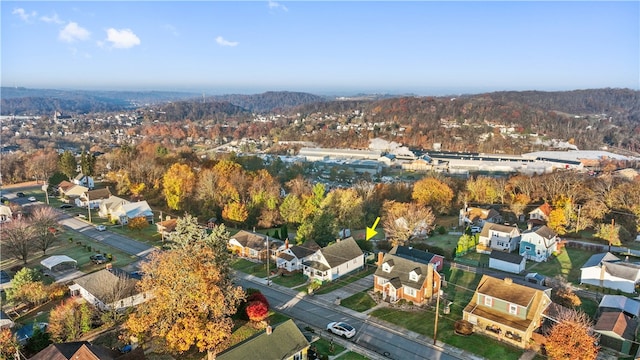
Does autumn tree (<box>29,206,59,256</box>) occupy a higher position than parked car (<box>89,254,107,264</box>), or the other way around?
autumn tree (<box>29,206,59,256</box>)

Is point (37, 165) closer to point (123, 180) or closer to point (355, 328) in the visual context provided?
point (123, 180)

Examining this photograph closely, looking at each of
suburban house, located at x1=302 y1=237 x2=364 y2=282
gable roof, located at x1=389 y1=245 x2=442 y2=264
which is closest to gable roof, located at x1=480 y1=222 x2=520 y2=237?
gable roof, located at x1=389 y1=245 x2=442 y2=264

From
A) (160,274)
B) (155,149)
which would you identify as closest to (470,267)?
(160,274)

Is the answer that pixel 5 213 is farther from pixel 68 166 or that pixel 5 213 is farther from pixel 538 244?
pixel 538 244

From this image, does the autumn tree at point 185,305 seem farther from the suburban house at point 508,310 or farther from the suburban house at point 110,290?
the suburban house at point 508,310

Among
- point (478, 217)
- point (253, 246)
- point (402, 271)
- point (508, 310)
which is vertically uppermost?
point (402, 271)

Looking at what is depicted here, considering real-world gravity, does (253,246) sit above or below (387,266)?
below

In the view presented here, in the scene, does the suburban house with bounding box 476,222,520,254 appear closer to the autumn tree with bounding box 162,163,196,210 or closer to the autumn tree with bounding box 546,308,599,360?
the autumn tree with bounding box 546,308,599,360

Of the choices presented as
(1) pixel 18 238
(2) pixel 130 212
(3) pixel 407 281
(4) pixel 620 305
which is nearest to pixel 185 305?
(3) pixel 407 281
